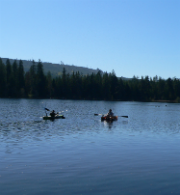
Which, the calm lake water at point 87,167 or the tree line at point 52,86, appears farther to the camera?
the tree line at point 52,86

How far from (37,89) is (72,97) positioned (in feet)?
93.2

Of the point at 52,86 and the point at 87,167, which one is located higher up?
the point at 52,86

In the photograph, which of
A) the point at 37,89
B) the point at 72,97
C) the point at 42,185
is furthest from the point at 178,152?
the point at 72,97

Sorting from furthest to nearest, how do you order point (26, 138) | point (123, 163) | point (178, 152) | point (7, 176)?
point (26, 138) → point (178, 152) → point (123, 163) → point (7, 176)

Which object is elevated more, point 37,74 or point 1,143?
point 37,74

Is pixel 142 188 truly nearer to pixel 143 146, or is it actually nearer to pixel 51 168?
pixel 51 168

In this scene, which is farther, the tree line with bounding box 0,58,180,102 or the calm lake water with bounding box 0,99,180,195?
the tree line with bounding box 0,58,180,102

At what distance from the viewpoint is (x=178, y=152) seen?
23.6 meters

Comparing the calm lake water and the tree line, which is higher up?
the tree line

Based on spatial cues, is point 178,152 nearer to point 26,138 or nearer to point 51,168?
point 51,168

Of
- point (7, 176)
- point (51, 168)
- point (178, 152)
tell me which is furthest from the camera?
point (178, 152)

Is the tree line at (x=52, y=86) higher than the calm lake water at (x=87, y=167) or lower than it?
higher

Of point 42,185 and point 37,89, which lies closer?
point 42,185

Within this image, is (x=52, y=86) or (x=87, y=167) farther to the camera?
(x=52, y=86)
